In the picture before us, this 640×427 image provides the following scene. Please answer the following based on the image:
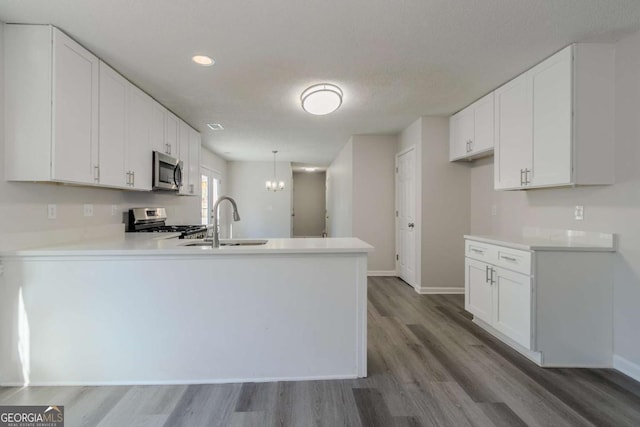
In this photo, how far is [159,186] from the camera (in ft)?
10.5

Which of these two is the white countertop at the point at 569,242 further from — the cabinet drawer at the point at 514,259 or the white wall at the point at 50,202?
the white wall at the point at 50,202

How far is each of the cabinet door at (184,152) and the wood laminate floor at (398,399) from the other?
2702 mm

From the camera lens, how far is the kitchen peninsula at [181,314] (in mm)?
1914

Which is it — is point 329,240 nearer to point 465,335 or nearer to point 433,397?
point 433,397

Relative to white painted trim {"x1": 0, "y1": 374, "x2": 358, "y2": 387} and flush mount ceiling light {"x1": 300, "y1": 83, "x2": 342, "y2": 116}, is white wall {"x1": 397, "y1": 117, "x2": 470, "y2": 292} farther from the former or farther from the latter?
white painted trim {"x1": 0, "y1": 374, "x2": 358, "y2": 387}

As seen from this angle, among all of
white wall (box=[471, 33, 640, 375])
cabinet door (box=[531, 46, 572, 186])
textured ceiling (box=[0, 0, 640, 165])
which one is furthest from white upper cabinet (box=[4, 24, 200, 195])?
white wall (box=[471, 33, 640, 375])

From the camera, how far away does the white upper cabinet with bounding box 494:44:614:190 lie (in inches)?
87.9

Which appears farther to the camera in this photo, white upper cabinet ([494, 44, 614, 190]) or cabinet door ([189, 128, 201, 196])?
cabinet door ([189, 128, 201, 196])

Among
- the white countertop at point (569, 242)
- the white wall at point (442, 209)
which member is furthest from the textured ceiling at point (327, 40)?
the white countertop at point (569, 242)

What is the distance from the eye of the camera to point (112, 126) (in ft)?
8.22

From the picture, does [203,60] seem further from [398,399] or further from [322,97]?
[398,399]

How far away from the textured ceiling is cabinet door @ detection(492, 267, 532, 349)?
5.97 feet

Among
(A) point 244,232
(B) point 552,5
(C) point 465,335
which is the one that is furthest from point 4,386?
(A) point 244,232

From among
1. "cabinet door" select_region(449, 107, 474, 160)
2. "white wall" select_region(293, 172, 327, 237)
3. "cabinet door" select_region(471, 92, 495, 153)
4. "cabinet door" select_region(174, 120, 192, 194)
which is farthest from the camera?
"white wall" select_region(293, 172, 327, 237)
